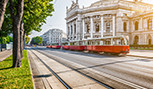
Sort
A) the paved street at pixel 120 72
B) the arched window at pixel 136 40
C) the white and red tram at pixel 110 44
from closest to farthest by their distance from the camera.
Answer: the paved street at pixel 120 72 < the white and red tram at pixel 110 44 < the arched window at pixel 136 40

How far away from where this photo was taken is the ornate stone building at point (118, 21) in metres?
39.1

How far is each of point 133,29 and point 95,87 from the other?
47.3m

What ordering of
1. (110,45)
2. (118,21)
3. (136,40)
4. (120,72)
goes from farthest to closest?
(118,21)
(136,40)
(110,45)
(120,72)

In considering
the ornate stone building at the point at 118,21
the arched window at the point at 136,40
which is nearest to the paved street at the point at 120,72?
the ornate stone building at the point at 118,21

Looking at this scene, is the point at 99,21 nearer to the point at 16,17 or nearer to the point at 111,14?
the point at 111,14

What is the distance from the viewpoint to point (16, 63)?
26.4ft

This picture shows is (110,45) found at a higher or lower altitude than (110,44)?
lower

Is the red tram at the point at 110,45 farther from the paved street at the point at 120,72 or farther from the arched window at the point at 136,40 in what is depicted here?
the arched window at the point at 136,40

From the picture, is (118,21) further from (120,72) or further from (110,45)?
(120,72)

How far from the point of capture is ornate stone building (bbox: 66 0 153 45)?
128ft

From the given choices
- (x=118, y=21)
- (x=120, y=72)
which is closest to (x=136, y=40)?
(x=118, y=21)

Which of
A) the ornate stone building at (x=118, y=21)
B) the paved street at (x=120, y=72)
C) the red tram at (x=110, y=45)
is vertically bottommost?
the paved street at (x=120, y=72)

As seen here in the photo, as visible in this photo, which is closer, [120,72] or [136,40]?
[120,72]

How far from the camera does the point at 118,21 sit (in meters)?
49.1
